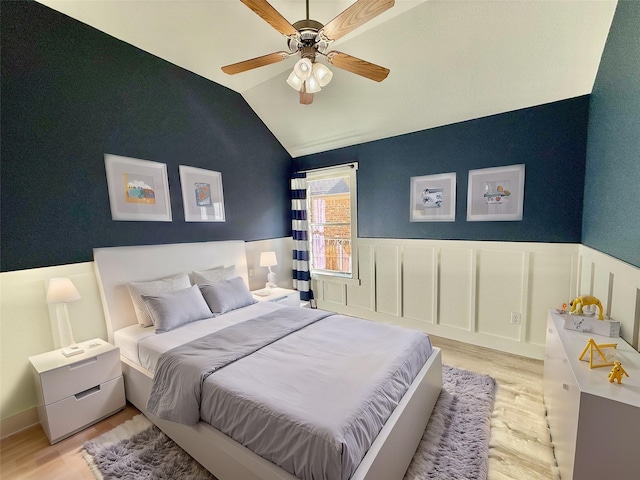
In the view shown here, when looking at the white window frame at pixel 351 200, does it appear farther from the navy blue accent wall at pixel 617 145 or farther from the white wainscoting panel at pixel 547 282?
the navy blue accent wall at pixel 617 145

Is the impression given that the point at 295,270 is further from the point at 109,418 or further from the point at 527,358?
the point at 527,358

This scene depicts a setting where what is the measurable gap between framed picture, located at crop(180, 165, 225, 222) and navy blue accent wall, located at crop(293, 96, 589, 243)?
1879 millimetres

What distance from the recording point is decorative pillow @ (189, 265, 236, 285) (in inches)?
118

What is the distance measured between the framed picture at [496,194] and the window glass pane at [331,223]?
5.35 ft

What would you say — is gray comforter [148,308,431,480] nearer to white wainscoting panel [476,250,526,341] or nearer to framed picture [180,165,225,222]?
white wainscoting panel [476,250,526,341]

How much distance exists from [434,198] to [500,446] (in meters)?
2.41

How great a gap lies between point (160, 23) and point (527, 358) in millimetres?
4723

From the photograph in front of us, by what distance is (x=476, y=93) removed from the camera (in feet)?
8.92

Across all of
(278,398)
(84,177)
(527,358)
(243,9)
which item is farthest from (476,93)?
(84,177)

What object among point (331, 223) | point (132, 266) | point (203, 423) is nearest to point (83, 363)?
point (132, 266)

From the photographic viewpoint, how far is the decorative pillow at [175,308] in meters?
2.35

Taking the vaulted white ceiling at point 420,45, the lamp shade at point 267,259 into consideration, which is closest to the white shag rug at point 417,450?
the lamp shade at point 267,259

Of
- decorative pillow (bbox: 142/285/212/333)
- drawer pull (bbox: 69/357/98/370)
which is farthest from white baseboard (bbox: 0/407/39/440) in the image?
decorative pillow (bbox: 142/285/212/333)

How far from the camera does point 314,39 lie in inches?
68.8
